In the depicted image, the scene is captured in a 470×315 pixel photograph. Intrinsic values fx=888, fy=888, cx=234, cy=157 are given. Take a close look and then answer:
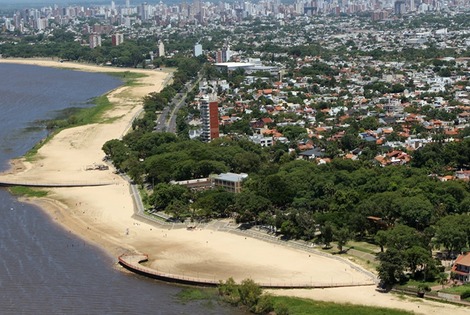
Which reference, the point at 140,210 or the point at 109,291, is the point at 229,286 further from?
the point at 140,210

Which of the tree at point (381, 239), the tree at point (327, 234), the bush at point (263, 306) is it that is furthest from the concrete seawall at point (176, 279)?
the tree at point (327, 234)

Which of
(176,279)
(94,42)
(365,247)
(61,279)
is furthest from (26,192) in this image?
(94,42)

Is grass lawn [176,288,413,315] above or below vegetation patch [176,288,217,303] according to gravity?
above

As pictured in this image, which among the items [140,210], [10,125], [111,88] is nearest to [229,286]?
[140,210]

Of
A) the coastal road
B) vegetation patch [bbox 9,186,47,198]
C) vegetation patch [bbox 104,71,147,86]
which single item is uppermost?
the coastal road

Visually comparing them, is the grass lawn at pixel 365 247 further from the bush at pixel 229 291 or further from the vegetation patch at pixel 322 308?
the bush at pixel 229 291

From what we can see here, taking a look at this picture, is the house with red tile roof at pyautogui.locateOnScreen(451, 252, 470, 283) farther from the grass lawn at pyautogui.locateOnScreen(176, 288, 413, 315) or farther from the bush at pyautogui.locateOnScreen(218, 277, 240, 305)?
the bush at pyautogui.locateOnScreen(218, 277, 240, 305)

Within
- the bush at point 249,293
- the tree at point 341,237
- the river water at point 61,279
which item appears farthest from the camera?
the tree at point 341,237

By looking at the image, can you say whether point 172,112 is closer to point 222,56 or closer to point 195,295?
point 222,56

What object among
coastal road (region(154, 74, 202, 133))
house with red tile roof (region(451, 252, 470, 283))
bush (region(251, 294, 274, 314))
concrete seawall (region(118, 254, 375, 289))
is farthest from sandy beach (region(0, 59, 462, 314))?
coastal road (region(154, 74, 202, 133))
